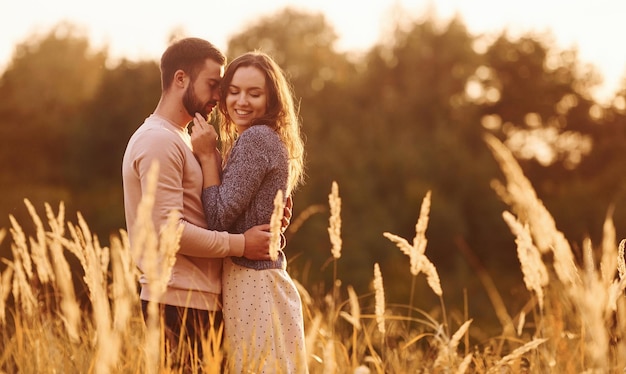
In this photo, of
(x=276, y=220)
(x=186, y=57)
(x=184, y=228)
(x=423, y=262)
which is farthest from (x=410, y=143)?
(x=276, y=220)

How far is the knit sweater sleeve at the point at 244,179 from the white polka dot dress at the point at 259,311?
21 centimetres

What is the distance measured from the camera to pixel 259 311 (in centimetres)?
330

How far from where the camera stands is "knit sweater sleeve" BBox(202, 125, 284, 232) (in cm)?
333

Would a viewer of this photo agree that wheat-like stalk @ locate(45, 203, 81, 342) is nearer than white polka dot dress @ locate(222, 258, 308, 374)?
Yes

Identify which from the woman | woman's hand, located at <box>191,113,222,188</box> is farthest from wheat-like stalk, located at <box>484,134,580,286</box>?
woman's hand, located at <box>191,113,222,188</box>

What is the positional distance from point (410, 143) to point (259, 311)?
1046 inches

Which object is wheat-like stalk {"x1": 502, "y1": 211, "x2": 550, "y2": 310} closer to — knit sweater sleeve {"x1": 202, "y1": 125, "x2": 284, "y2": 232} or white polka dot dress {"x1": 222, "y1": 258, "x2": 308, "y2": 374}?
white polka dot dress {"x1": 222, "y1": 258, "x2": 308, "y2": 374}

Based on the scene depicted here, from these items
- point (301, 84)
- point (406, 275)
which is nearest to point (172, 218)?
point (406, 275)

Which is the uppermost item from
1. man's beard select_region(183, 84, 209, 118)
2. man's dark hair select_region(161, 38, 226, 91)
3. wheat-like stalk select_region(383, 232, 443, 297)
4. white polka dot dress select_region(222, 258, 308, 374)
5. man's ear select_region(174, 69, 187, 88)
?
man's dark hair select_region(161, 38, 226, 91)

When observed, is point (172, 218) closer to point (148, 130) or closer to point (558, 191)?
point (148, 130)

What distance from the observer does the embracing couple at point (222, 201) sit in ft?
10.7

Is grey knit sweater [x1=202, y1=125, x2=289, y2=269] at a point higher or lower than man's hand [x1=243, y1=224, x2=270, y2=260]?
higher

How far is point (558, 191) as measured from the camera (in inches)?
1169

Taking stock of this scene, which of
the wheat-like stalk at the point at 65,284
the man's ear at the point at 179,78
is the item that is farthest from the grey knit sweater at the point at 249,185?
the wheat-like stalk at the point at 65,284
